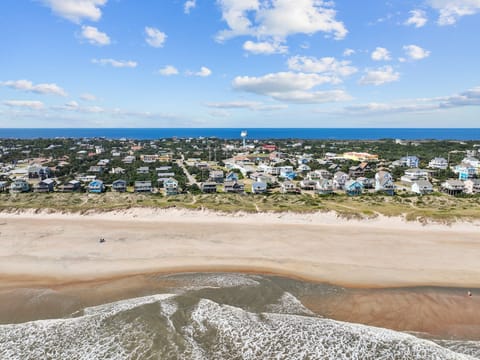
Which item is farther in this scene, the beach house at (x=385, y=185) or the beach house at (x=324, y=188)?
the beach house at (x=324, y=188)

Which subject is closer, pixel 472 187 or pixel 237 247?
pixel 237 247

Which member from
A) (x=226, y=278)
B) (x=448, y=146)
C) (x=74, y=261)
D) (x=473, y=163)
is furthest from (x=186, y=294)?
(x=448, y=146)

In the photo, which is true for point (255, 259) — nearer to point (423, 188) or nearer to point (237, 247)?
point (237, 247)

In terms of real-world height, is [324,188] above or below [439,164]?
below

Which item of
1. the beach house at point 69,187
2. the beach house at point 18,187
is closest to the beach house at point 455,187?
the beach house at point 69,187

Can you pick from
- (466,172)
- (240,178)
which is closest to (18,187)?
(240,178)

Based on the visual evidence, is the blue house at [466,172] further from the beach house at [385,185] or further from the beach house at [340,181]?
the beach house at [340,181]
